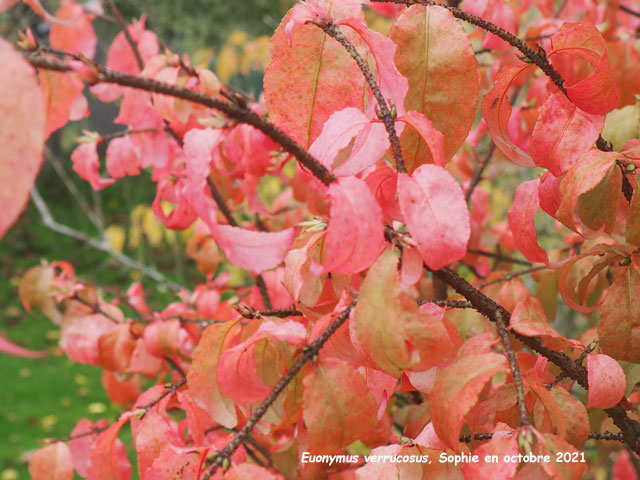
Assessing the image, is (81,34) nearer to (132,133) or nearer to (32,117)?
(132,133)

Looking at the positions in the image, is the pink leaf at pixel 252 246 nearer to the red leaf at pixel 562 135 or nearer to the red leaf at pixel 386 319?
the red leaf at pixel 386 319

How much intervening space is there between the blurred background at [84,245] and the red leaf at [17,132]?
4.28ft

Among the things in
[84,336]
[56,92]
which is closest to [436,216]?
[56,92]

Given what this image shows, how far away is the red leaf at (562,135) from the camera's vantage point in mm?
586

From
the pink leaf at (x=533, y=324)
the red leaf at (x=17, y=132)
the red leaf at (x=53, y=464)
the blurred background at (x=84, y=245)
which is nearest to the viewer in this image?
the red leaf at (x=17, y=132)

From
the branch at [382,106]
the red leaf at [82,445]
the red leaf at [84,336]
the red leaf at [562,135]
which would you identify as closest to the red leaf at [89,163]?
the red leaf at [84,336]

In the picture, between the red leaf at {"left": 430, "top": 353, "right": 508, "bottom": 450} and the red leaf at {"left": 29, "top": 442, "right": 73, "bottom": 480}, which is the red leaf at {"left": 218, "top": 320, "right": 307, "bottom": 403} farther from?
the red leaf at {"left": 29, "top": 442, "right": 73, "bottom": 480}

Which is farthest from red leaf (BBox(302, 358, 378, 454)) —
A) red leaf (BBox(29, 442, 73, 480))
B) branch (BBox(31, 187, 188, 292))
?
branch (BBox(31, 187, 188, 292))

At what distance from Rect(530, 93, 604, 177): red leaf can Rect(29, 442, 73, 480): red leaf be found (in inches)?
30.9

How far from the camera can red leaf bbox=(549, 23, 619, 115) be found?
22.0 inches

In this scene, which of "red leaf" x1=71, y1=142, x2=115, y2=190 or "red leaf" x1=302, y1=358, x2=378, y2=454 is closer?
"red leaf" x1=302, y1=358, x2=378, y2=454

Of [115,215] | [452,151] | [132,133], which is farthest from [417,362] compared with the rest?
[115,215]

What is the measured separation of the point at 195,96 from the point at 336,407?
26 cm

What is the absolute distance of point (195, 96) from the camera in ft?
1.41
